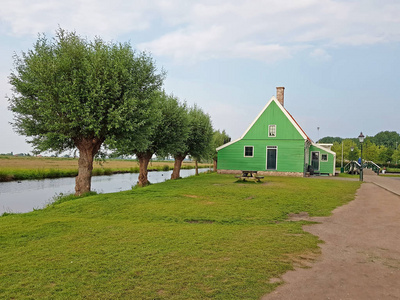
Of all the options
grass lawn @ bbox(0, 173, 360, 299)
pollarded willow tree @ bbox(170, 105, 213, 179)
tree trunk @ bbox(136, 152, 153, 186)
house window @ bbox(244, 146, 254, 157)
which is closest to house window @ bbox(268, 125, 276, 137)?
house window @ bbox(244, 146, 254, 157)

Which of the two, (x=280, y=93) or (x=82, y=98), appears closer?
(x=82, y=98)

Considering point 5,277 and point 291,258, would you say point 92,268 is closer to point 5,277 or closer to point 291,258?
point 5,277

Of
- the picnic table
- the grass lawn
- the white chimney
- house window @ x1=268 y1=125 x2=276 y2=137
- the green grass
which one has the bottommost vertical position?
the green grass

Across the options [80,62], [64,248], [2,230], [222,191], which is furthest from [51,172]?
[64,248]

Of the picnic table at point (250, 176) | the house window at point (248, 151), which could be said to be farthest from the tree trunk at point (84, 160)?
the house window at point (248, 151)

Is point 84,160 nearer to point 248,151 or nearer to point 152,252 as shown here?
point 152,252

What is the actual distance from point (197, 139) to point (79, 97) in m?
18.9

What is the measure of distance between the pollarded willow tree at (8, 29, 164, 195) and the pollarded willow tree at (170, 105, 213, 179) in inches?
569

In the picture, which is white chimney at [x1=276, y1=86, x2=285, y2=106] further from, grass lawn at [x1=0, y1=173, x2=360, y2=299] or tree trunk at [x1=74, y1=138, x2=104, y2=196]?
grass lawn at [x1=0, y1=173, x2=360, y2=299]

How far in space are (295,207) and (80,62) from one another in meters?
15.3

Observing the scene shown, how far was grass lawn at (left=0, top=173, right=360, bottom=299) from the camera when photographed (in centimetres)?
506

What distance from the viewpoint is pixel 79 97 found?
17438 millimetres

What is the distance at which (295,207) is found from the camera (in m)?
13.9

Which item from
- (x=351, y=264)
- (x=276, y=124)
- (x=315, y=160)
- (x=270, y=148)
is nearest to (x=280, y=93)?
(x=276, y=124)
